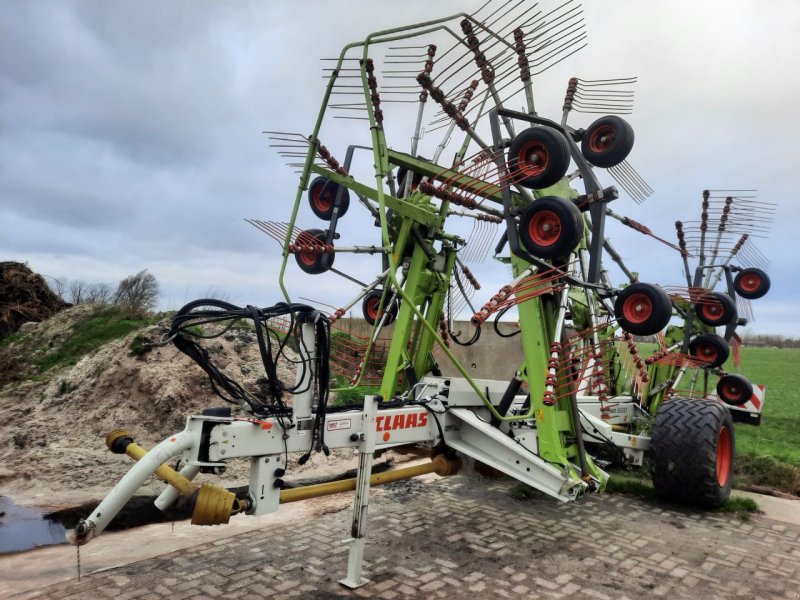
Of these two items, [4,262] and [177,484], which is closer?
[177,484]

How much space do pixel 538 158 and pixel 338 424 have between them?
2542 mm

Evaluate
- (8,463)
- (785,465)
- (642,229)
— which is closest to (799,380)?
(785,465)

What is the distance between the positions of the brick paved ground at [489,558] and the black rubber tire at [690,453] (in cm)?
27

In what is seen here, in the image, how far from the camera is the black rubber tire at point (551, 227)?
448 cm

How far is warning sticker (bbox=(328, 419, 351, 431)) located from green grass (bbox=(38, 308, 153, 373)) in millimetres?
8597

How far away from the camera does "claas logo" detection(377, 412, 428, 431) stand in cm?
441

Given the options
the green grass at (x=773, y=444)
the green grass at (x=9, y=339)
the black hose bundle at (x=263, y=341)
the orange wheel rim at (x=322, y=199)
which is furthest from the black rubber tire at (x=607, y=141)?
the green grass at (x=9, y=339)

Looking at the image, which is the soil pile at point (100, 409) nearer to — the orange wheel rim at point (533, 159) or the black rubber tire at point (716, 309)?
the orange wheel rim at point (533, 159)

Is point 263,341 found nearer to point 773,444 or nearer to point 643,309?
point 643,309

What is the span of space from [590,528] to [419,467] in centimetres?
194

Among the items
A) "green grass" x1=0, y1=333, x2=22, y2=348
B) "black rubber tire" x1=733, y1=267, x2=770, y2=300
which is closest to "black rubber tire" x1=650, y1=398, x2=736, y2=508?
"black rubber tire" x1=733, y1=267, x2=770, y2=300

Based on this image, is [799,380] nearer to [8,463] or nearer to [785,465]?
[785,465]

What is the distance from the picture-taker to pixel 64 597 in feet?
12.5

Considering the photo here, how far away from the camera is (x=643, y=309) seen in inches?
199
